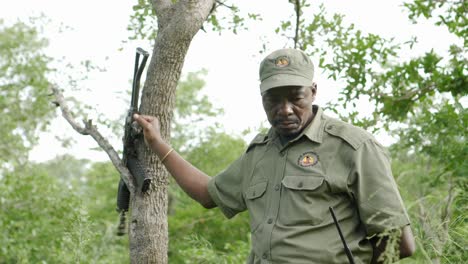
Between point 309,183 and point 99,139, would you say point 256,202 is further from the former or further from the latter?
point 99,139

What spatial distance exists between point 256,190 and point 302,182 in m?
0.30

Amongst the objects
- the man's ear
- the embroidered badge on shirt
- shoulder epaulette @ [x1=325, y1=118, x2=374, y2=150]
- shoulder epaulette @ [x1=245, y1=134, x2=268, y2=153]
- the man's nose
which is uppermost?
the man's ear

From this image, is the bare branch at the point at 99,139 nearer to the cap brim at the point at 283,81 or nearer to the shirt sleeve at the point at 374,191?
→ the cap brim at the point at 283,81

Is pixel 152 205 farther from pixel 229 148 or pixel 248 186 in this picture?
pixel 229 148

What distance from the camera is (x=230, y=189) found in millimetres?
4141

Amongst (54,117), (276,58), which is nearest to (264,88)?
(276,58)

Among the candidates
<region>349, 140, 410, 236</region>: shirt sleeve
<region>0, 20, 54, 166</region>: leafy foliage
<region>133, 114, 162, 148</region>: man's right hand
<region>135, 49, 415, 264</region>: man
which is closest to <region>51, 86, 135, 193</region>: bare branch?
<region>133, 114, 162, 148</region>: man's right hand

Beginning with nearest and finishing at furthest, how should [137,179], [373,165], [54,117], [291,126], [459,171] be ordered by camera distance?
[373,165] → [291,126] → [137,179] → [459,171] → [54,117]

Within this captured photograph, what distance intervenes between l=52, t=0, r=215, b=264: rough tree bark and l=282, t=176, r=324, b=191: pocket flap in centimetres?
114

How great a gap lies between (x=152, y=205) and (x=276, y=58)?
1.26 metres

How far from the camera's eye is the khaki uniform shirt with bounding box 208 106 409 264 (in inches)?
139

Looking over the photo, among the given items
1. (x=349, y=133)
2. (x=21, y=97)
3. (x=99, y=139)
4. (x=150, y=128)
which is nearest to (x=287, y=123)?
(x=349, y=133)

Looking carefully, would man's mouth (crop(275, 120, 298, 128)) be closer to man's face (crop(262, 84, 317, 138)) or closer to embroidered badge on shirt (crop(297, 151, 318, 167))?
man's face (crop(262, 84, 317, 138))

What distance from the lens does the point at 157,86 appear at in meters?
4.72
